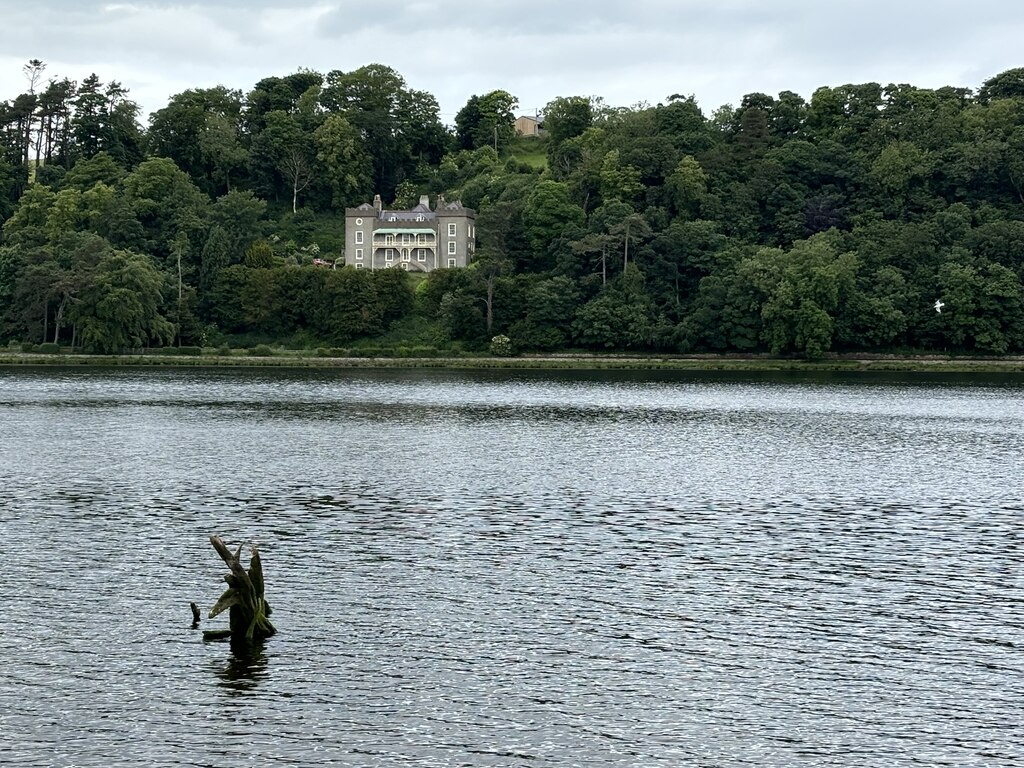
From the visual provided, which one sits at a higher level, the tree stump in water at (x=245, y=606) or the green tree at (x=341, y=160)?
the green tree at (x=341, y=160)

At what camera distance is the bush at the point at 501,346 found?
137 m

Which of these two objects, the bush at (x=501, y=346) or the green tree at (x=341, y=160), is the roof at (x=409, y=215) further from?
the bush at (x=501, y=346)

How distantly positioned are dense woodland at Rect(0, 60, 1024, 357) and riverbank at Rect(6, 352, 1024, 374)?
184 centimetres

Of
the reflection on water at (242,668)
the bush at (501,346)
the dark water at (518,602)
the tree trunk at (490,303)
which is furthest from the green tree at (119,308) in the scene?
the reflection on water at (242,668)

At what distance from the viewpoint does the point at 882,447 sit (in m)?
63.3

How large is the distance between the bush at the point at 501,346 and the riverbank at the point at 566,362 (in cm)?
109

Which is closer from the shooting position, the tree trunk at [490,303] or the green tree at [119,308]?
the green tree at [119,308]

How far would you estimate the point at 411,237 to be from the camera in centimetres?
16338

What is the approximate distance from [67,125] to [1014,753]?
19794 cm

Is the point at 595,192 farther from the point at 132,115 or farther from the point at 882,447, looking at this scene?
the point at 882,447

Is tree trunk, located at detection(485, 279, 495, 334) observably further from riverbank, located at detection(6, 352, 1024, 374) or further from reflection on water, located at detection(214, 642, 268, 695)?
reflection on water, located at detection(214, 642, 268, 695)

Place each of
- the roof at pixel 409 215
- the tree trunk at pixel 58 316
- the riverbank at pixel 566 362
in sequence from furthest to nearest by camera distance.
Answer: the roof at pixel 409 215 → the tree trunk at pixel 58 316 → the riverbank at pixel 566 362

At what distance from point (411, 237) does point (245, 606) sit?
461 feet

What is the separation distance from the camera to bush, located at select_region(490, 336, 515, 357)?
448 feet
